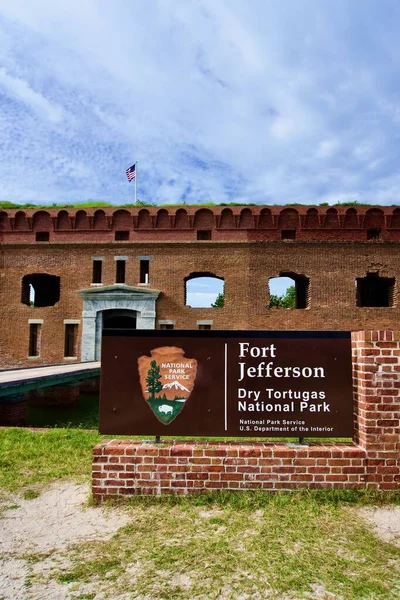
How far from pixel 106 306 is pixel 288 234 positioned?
390 inches

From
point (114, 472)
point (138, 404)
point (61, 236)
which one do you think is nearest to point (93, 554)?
point (114, 472)

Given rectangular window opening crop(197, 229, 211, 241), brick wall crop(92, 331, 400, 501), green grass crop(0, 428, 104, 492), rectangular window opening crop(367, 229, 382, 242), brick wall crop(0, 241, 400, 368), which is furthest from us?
rectangular window opening crop(197, 229, 211, 241)

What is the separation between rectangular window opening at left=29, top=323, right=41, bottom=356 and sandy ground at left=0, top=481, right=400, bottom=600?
1680cm

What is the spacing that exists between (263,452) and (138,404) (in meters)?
1.40

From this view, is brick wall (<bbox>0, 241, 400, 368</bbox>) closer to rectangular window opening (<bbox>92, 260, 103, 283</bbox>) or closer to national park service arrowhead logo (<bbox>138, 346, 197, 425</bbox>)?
rectangular window opening (<bbox>92, 260, 103, 283</bbox>)

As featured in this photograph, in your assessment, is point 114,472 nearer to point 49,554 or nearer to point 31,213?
point 49,554

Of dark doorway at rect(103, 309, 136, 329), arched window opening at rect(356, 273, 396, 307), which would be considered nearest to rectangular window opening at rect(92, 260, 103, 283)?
dark doorway at rect(103, 309, 136, 329)

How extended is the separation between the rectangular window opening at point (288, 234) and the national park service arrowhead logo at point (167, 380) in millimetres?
16359

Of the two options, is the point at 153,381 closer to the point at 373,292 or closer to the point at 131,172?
the point at 131,172

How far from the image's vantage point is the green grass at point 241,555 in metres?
2.49

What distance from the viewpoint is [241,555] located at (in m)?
2.86

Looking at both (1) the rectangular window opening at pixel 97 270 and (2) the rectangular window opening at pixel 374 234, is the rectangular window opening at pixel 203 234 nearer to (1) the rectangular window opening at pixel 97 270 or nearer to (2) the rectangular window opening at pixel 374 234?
(1) the rectangular window opening at pixel 97 270

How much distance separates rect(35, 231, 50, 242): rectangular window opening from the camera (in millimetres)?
20359

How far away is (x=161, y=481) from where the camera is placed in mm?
3889
